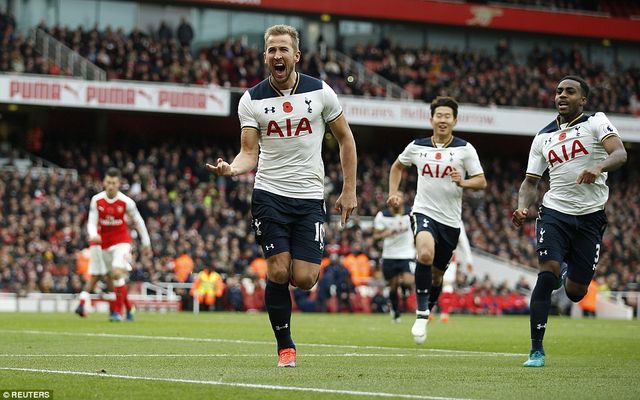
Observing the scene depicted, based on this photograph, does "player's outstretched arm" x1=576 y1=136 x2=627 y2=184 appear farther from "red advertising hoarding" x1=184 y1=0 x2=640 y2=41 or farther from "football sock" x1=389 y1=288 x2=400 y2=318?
"red advertising hoarding" x1=184 y1=0 x2=640 y2=41

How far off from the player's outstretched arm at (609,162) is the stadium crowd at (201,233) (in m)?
21.9

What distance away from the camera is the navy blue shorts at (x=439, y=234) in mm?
14352

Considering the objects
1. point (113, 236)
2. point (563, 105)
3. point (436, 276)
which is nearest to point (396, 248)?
point (113, 236)

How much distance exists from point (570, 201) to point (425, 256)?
3594 mm

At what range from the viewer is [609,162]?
10094mm

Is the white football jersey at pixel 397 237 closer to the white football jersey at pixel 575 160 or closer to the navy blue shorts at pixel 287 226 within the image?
the white football jersey at pixel 575 160

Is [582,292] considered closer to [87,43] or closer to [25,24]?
[87,43]

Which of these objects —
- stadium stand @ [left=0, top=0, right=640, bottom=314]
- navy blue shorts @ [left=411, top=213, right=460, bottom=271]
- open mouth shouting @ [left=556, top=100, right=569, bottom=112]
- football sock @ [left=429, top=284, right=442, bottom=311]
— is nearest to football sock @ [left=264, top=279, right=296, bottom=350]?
open mouth shouting @ [left=556, top=100, right=569, bottom=112]

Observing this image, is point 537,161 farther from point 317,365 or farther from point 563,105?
point 317,365

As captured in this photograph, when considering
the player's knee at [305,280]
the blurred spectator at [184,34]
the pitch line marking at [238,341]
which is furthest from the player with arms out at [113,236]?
the blurred spectator at [184,34]

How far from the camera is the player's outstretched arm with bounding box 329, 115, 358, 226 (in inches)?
379

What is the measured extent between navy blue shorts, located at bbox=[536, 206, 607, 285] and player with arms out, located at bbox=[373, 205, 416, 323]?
1241 cm

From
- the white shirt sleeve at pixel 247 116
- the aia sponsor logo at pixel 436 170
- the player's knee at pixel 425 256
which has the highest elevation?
the white shirt sleeve at pixel 247 116

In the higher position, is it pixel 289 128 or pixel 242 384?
pixel 289 128
